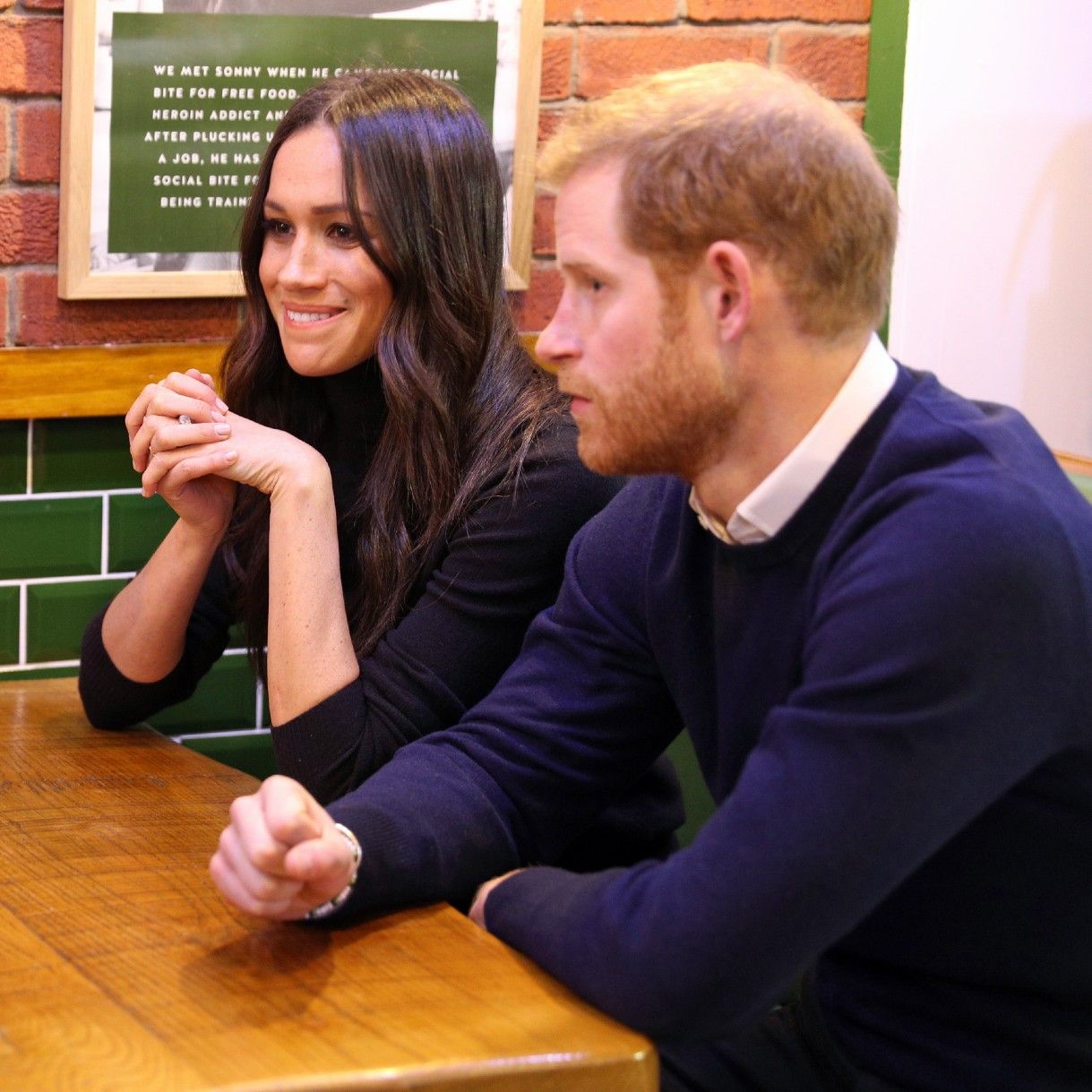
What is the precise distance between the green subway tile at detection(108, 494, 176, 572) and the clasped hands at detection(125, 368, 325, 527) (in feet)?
1.40

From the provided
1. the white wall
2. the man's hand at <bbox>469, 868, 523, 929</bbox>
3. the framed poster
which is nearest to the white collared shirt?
the man's hand at <bbox>469, 868, 523, 929</bbox>

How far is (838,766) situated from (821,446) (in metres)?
0.29

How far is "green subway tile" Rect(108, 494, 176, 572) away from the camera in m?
2.32

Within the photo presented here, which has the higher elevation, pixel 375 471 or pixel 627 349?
pixel 627 349

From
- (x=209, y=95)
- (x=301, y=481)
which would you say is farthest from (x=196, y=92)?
(x=301, y=481)

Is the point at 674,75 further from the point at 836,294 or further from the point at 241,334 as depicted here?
the point at 241,334

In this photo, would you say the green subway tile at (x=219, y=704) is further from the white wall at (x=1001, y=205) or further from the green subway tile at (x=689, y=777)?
the white wall at (x=1001, y=205)

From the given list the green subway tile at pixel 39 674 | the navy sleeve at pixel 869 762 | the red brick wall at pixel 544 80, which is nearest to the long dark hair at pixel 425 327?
the red brick wall at pixel 544 80

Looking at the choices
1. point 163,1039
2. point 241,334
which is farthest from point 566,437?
point 163,1039

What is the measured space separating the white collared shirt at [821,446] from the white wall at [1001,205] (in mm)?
1459

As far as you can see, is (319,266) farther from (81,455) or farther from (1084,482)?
(1084,482)

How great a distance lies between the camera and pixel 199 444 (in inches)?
72.9

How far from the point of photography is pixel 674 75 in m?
1.33

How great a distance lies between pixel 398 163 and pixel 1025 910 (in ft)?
3.59
